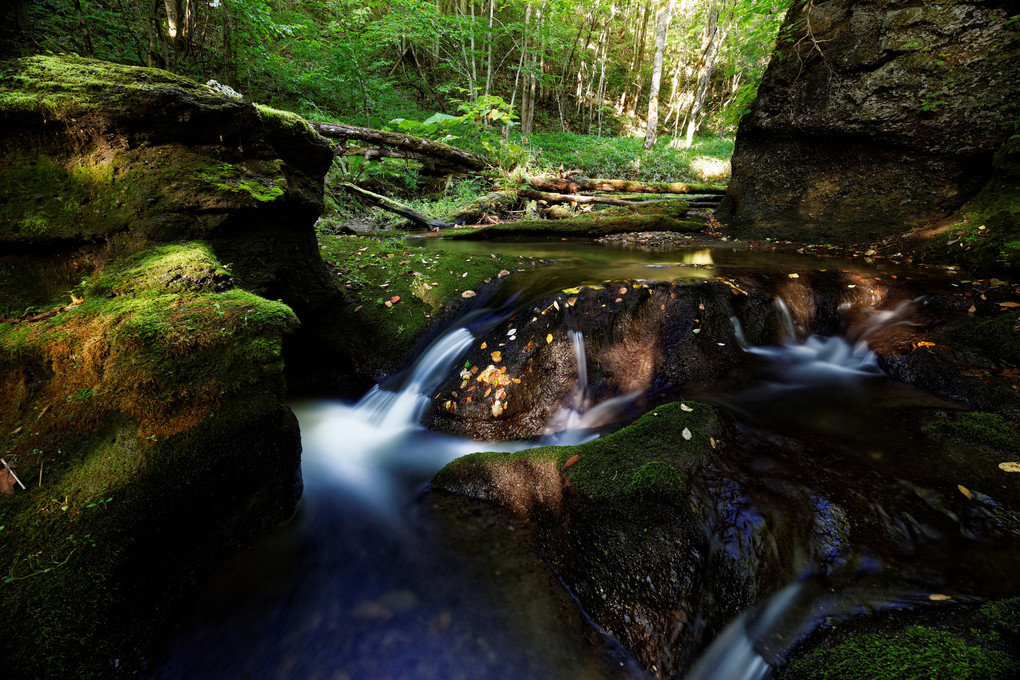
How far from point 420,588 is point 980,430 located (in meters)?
Result: 3.86

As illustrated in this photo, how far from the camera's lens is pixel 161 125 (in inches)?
127

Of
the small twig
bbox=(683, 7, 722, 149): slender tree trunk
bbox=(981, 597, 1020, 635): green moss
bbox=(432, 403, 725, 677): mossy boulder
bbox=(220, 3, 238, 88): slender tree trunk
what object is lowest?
bbox=(432, 403, 725, 677): mossy boulder

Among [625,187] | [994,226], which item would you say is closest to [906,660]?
[994,226]

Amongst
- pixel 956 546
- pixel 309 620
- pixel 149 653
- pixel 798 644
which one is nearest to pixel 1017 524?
pixel 956 546

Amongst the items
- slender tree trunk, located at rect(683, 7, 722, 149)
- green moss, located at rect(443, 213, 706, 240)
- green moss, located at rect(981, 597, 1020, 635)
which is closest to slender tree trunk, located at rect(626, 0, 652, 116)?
slender tree trunk, located at rect(683, 7, 722, 149)

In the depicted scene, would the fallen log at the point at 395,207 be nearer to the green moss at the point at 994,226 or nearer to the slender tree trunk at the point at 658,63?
the green moss at the point at 994,226

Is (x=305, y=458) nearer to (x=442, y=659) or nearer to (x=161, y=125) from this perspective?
(x=442, y=659)

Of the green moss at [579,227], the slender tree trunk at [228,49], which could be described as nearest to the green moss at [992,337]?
the green moss at [579,227]

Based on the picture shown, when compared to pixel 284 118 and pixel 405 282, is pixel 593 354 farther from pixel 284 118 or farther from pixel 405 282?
pixel 284 118

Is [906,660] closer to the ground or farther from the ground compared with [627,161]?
closer to the ground

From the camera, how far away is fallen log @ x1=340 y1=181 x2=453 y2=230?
9977 mm

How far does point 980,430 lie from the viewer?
8.79 ft

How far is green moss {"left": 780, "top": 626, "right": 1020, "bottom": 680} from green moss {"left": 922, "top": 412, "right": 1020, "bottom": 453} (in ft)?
6.02

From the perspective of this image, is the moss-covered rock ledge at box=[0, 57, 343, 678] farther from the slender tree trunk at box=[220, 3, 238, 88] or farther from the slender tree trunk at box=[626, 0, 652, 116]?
the slender tree trunk at box=[626, 0, 652, 116]
